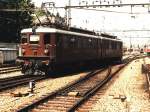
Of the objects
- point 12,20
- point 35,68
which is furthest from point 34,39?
point 12,20

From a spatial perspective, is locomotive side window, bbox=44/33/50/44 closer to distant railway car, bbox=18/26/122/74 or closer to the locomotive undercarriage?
distant railway car, bbox=18/26/122/74

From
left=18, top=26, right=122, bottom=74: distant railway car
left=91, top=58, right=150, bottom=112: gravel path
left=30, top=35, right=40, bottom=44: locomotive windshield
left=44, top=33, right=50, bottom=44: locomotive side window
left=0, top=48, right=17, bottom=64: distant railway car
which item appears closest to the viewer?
left=91, top=58, right=150, bottom=112: gravel path

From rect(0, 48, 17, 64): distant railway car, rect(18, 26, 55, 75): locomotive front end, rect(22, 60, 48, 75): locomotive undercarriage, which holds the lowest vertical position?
rect(0, 48, 17, 64): distant railway car

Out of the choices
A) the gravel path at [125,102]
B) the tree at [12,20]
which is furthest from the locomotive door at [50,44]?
the tree at [12,20]

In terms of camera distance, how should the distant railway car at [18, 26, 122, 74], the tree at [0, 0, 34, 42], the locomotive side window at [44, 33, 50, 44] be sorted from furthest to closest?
the tree at [0, 0, 34, 42] → the locomotive side window at [44, 33, 50, 44] → the distant railway car at [18, 26, 122, 74]

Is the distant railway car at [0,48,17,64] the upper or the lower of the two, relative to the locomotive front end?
lower

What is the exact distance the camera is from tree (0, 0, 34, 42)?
167ft

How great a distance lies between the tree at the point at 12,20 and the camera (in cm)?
5094

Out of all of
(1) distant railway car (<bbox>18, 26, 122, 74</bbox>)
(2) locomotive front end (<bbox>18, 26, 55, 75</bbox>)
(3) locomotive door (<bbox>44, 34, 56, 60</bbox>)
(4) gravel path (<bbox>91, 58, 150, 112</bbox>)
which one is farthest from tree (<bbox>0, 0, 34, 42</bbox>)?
(4) gravel path (<bbox>91, 58, 150, 112</bbox>)

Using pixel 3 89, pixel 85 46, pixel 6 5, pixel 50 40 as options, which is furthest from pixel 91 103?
pixel 6 5

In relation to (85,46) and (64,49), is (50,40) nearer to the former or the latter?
(64,49)

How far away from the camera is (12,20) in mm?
50625

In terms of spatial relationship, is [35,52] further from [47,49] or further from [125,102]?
[125,102]

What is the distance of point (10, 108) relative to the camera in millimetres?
11820
